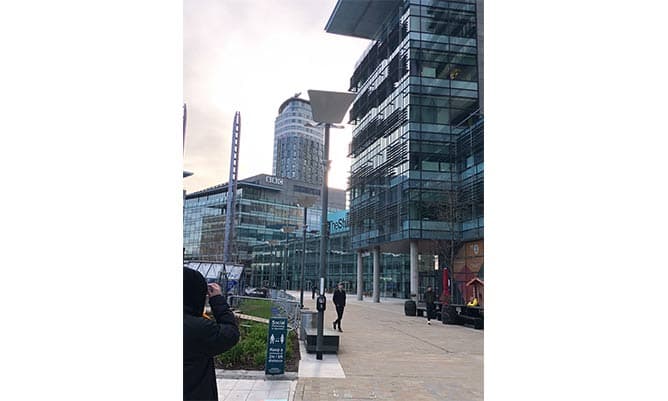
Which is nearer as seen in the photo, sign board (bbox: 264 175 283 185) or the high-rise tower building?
sign board (bbox: 264 175 283 185)

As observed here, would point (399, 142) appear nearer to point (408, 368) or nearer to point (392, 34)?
point (392, 34)

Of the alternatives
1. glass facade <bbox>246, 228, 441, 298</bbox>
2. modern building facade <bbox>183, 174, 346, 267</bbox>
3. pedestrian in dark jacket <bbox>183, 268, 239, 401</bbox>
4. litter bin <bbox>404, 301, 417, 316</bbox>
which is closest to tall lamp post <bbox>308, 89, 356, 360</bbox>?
pedestrian in dark jacket <bbox>183, 268, 239, 401</bbox>

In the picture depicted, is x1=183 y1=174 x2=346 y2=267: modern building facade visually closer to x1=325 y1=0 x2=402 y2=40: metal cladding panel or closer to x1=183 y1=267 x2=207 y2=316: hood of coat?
x1=325 y1=0 x2=402 y2=40: metal cladding panel

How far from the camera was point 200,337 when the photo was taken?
8.95 ft

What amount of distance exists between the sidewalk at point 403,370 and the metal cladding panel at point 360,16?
2814 centimetres

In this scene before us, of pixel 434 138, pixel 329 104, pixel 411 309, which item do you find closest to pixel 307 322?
pixel 329 104

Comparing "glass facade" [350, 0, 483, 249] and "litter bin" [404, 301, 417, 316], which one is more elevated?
"glass facade" [350, 0, 483, 249]

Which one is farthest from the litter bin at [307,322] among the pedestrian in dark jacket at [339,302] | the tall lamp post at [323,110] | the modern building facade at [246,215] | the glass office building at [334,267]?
the modern building facade at [246,215]

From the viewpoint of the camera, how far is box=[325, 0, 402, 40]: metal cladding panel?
36625mm

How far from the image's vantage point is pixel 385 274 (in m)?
48.9
